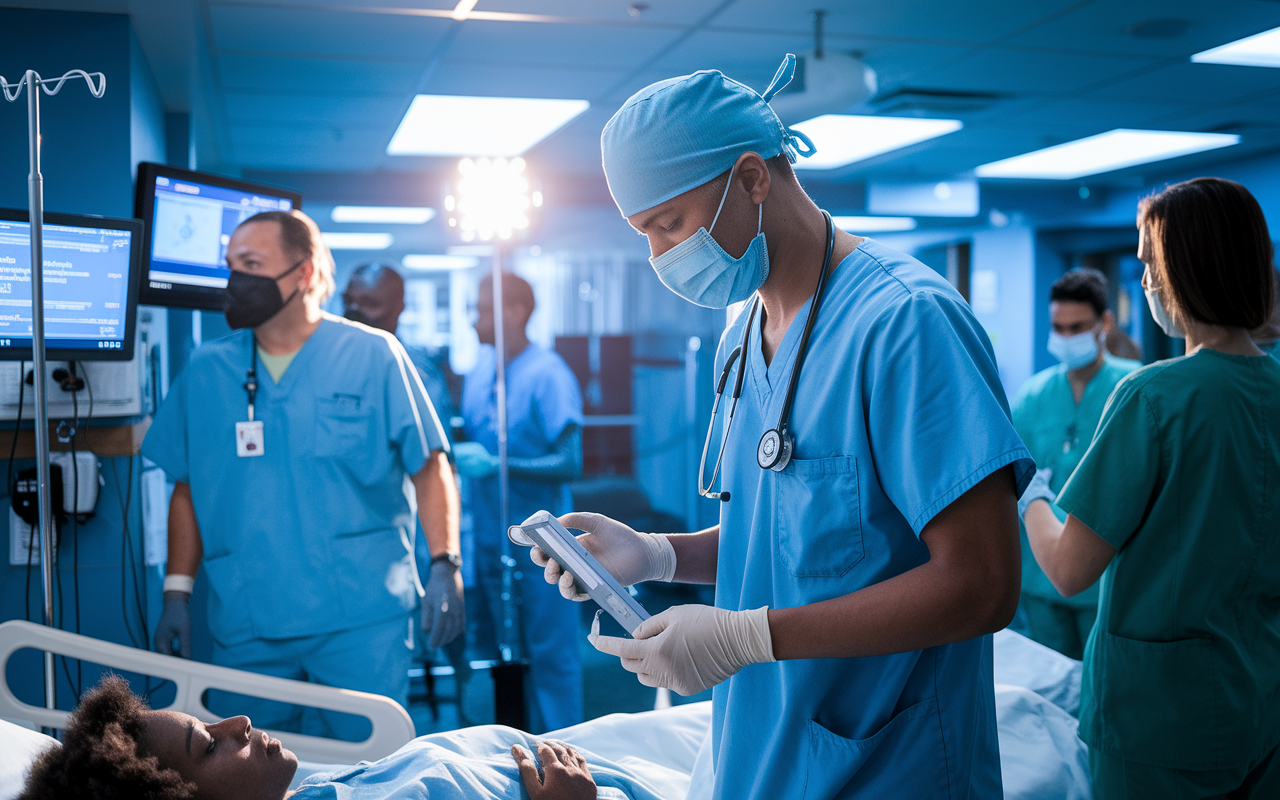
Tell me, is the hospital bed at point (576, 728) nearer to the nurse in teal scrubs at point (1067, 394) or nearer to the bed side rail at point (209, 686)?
the bed side rail at point (209, 686)

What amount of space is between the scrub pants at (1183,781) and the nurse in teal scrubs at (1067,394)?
4.47 ft

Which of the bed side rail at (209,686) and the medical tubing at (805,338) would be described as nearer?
the medical tubing at (805,338)

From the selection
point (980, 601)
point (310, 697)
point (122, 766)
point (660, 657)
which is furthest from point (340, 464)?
point (980, 601)

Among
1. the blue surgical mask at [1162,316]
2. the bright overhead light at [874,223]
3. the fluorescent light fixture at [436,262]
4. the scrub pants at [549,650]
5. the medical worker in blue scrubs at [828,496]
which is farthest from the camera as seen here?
the fluorescent light fixture at [436,262]

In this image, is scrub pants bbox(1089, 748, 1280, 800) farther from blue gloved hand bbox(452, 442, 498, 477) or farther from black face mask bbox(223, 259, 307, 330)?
blue gloved hand bbox(452, 442, 498, 477)

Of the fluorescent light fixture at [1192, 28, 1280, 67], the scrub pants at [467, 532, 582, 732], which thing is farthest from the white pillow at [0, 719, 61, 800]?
the fluorescent light fixture at [1192, 28, 1280, 67]

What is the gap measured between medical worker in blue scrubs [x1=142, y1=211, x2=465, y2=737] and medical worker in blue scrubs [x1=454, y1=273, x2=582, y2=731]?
1.32 metres

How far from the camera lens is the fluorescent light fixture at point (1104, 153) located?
16.0 ft

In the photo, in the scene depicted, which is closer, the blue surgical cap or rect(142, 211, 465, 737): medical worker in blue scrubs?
the blue surgical cap

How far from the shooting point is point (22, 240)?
1823 mm

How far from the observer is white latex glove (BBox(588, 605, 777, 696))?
3.06 ft

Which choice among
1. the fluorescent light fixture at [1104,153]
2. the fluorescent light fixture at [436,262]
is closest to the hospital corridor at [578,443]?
the fluorescent light fixture at [1104,153]

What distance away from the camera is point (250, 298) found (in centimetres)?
208

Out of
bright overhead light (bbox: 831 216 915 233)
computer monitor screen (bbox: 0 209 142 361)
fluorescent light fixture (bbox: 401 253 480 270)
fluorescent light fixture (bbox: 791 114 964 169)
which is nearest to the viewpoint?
computer monitor screen (bbox: 0 209 142 361)
